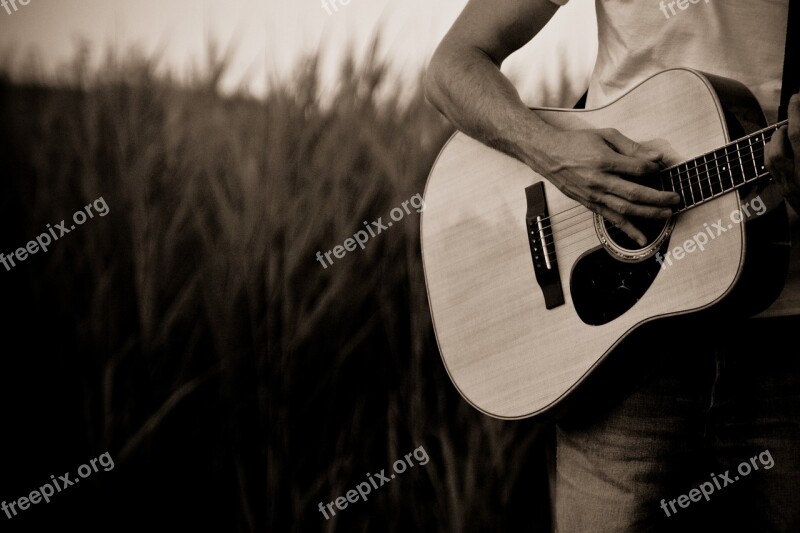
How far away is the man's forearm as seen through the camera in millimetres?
1041

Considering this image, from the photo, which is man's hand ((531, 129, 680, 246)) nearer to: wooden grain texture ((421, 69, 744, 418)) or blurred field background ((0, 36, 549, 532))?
wooden grain texture ((421, 69, 744, 418))

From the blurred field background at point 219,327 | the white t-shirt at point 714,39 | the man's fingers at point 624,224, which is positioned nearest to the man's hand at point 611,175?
the man's fingers at point 624,224

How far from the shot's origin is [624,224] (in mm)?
896

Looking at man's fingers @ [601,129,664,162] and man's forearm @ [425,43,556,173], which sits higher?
man's forearm @ [425,43,556,173]

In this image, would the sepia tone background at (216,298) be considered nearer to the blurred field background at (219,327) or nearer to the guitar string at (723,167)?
the blurred field background at (219,327)

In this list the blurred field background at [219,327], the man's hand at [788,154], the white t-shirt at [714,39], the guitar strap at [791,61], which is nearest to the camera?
the man's hand at [788,154]

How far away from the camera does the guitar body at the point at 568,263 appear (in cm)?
81

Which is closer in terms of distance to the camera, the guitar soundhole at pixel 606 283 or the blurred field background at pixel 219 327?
the guitar soundhole at pixel 606 283

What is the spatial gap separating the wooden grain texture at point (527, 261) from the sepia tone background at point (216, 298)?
24 centimetres

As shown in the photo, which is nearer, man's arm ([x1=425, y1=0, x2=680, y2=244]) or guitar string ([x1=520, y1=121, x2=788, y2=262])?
guitar string ([x1=520, y1=121, x2=788, y2=262])

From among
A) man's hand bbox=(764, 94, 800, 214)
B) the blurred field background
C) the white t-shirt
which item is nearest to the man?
the white t-shirt

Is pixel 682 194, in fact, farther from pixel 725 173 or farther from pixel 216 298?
pixel 216 298

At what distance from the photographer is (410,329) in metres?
1.42

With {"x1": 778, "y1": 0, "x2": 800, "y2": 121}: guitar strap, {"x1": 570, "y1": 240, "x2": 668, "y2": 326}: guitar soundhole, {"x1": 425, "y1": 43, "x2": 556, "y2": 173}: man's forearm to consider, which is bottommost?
{"x1": 570, "y1": 240, "x2": 668, "y2": 326}: guitar soundhole
